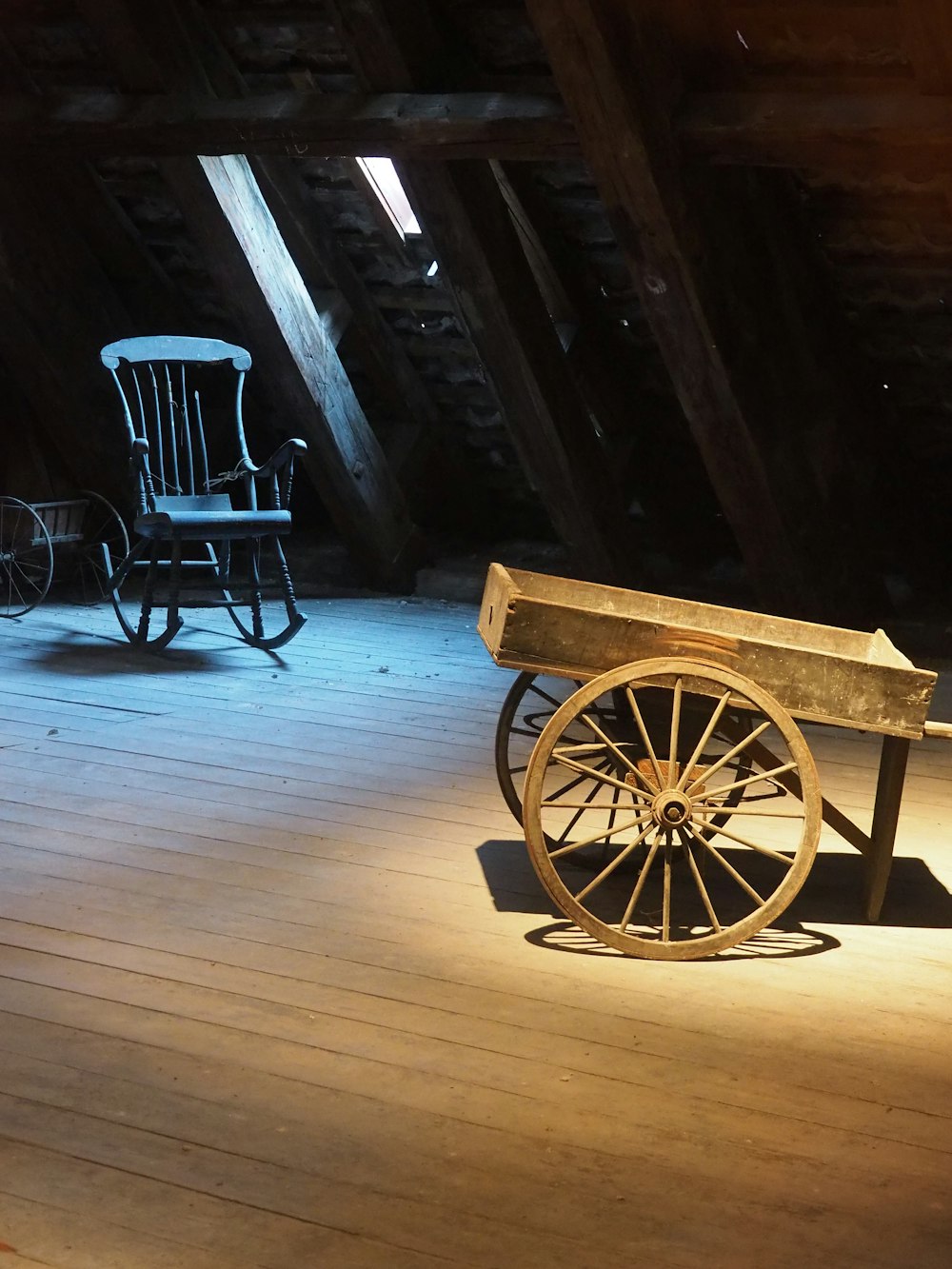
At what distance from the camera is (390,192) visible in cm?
534

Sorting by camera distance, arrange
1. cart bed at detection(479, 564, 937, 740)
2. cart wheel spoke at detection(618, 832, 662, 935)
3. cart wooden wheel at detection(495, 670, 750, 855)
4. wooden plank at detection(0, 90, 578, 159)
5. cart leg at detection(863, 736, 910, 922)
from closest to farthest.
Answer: cart wheel spoke at detection(618, 832, 662, 935), cart bed at detection(479, 564, 937, 740), cart leg at detection(863, 736, 910, 922), cart wooden wheel at detection(495, 670, 750, 855), wooden plank at detection(0, 90, 578, 159)

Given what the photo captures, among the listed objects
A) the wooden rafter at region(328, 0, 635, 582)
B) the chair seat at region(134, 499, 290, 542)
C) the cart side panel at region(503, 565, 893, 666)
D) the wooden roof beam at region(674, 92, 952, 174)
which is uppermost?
the wooden roof beam at region(674, 92, 952, 174)

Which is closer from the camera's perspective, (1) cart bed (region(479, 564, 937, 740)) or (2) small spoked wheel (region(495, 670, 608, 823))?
(1) cart bed (region(479, 564, 937, 740))

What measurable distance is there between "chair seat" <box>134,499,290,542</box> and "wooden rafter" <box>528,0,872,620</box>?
54.9 inches

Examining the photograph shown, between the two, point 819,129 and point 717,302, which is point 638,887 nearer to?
point 819,129

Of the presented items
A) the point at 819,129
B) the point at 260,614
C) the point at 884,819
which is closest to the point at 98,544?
the point at 260,614

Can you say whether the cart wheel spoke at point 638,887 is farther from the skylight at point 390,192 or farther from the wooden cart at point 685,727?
the skylight at point 390,192

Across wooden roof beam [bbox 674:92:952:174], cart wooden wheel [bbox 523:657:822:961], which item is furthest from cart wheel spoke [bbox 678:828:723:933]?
wooden roof beam [bbox 674:92:952:174]

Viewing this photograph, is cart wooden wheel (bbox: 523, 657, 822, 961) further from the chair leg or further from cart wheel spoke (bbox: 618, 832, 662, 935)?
the chair leg

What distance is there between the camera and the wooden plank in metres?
4.15

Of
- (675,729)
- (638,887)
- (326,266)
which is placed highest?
(326,266)

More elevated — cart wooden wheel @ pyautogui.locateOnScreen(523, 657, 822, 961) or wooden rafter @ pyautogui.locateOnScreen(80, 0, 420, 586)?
wooden rafter @ pyautogui.locateOnScreen(80, 0, 420, 586)

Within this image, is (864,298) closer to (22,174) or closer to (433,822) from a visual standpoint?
(433,822)

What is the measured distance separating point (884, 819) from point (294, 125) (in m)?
2.96
